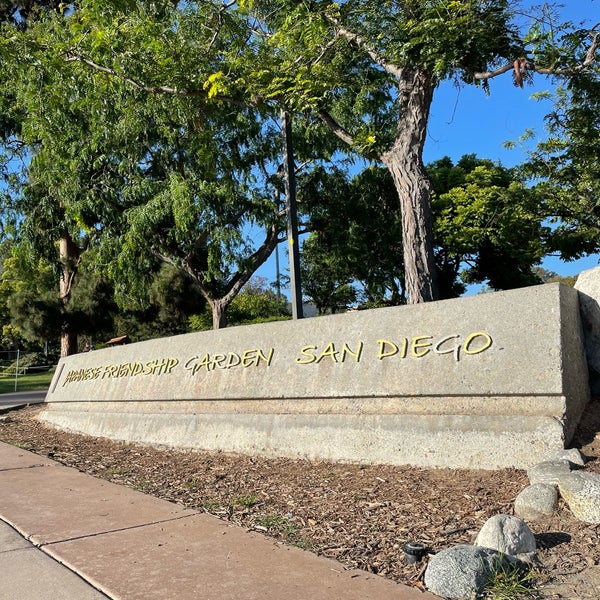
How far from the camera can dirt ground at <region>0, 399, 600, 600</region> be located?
11.6 feet

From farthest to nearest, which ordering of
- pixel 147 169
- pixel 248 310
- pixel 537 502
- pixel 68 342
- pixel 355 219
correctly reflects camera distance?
pixel 248 310, pixel 68 342, pixel 355 219, pixel 147 169, pixel 537 502

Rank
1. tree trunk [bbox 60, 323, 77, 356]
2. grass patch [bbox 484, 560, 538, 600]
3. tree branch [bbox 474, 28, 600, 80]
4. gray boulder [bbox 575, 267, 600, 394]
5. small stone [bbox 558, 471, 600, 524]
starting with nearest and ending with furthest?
grass patch [bbox 484, 560, 538, 600] < small stone [bbox 558, 471, 600, 524] < gray boulder [bbox 575, 267, 600, 394] < tree branch [bbox 474, 28, 600, 80] < tree trunk [bbox 60, 323, 77, 356]

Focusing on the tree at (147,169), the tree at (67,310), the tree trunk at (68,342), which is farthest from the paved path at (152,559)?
the tree trunk at (68,342)

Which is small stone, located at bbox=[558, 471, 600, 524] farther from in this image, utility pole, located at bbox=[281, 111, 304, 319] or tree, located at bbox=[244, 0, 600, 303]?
utility pole, located at bbox=[281, 111, 304, 319]

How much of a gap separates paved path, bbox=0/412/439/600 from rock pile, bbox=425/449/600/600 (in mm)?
185

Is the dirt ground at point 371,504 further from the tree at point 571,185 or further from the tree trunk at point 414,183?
the tree at point 571,185

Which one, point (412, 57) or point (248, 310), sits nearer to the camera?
point (412, 57)

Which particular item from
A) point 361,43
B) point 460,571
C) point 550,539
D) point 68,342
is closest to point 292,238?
point 361,43

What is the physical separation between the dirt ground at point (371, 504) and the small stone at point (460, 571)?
0.21 meters

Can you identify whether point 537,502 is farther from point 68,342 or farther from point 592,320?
point 68,342

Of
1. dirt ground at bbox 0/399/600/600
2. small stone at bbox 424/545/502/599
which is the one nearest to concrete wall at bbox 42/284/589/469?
dirt ground at bbox 0/399/600/600

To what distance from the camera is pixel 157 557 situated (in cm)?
380

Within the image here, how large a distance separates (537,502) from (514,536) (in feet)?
2.13

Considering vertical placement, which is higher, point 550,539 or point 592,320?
point 592,320
